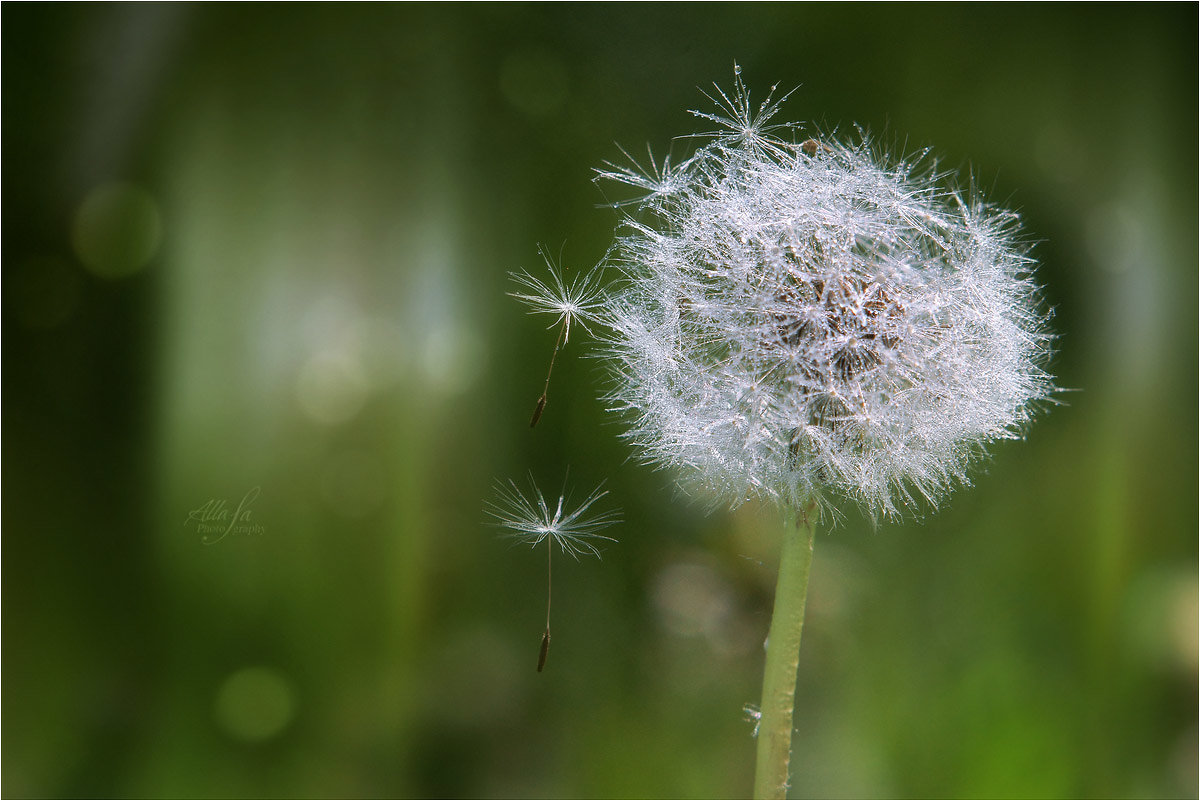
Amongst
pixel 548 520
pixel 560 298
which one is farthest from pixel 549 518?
pixel 560 298

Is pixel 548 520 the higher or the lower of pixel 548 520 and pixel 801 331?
the lower

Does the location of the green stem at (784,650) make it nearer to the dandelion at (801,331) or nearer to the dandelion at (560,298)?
the dandelion at (801,331)

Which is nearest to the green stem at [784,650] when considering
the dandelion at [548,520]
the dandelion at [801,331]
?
the dandelion at [801,331]

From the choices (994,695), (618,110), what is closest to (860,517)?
(994,695)

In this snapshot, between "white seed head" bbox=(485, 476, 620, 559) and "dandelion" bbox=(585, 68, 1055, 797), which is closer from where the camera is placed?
"dandelion" bbox=(585, 68, 1055, 797)

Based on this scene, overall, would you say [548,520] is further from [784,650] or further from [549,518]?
[784,650]

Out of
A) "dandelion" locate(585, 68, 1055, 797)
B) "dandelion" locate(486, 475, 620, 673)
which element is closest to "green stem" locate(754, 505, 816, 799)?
"dandelion" locate(585, 68, 1055, 797)

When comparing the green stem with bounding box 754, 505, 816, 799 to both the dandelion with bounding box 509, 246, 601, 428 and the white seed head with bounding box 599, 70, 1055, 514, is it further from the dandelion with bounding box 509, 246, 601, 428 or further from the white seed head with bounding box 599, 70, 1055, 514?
the dandelion with bounding box 509, 246, 601, 428
